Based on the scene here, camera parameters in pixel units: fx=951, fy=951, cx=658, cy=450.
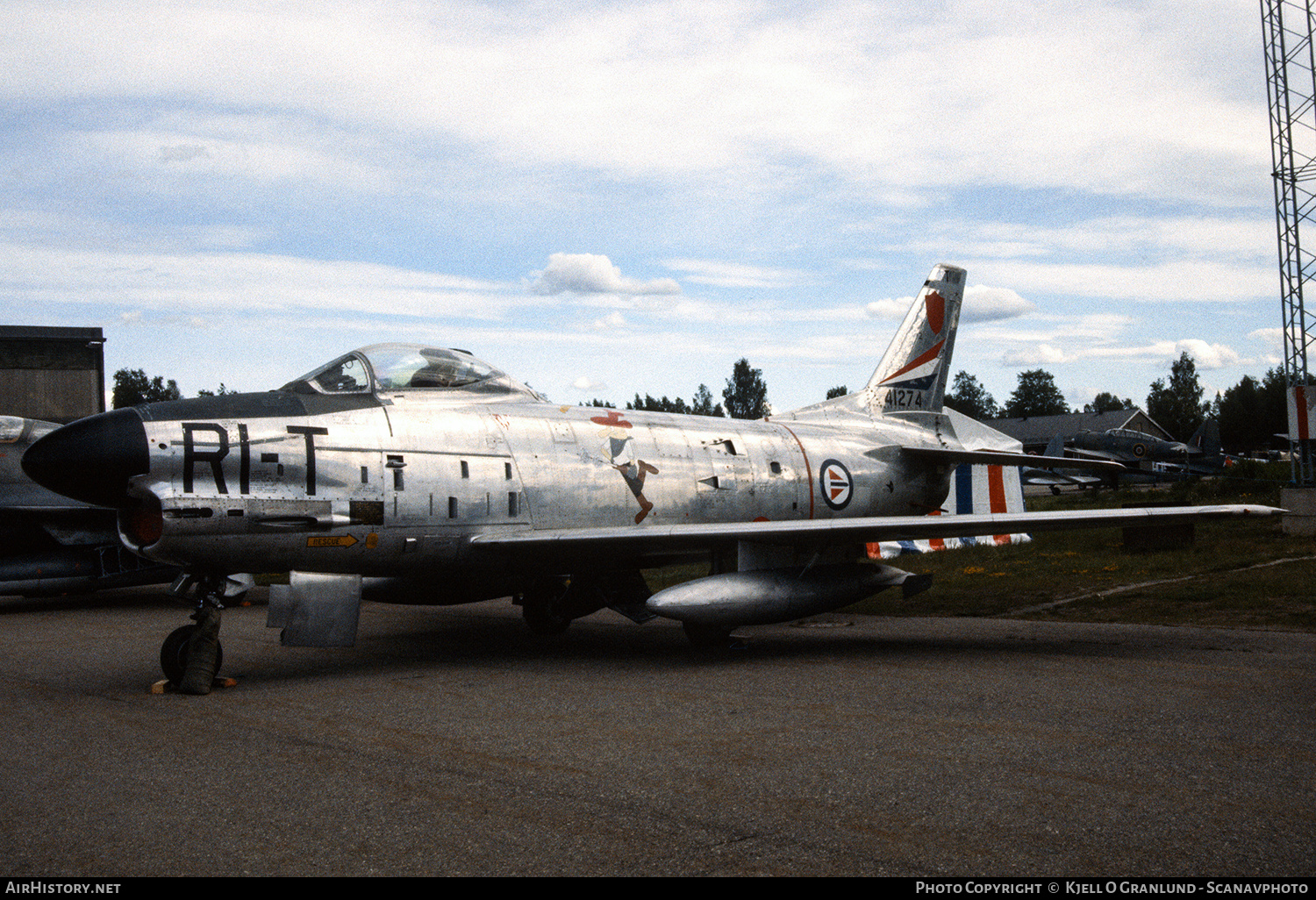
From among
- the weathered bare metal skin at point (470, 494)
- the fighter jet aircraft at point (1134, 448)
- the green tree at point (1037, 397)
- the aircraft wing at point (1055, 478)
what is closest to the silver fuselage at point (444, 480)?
the weathered bare metal skin at point (470, 494)

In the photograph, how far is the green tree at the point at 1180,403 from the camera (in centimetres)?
10536

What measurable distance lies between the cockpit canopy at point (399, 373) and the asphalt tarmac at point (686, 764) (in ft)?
8.36

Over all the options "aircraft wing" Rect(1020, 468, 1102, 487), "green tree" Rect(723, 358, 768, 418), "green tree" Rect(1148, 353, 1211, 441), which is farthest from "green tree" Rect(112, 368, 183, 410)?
"green tree" Rect(1148, 353, 1211, 441)

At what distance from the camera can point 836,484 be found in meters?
11.6

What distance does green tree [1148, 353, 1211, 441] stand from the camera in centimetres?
10536

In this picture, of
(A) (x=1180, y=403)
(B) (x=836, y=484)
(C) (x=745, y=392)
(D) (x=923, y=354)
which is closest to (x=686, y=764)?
(B) (x=836, y=484)

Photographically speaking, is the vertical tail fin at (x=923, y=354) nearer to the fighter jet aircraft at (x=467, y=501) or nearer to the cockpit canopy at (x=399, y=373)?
the fighter jet aircraft at (x=467, y=501)

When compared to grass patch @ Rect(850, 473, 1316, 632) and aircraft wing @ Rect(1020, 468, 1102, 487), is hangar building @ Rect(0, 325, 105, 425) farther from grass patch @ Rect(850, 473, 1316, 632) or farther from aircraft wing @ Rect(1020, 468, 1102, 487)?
aircraft wing @ Rect(1020, 468, 1102, 487)

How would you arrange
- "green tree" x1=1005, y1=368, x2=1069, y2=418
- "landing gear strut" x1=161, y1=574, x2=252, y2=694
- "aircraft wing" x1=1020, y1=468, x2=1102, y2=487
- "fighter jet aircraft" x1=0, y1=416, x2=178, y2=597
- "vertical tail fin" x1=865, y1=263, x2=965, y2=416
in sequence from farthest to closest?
"green tree" x1=1005, y1=368, x2=1069, y2=418, "aircraft wing" x1=1020, y1=468, x2=1102, y2=487, "fighter jet aircraft" x1=0, y1=416, x2=178, y2=597, "vertical tail fin" x1=865, y1=263, x2=965, y2=416, "landing gear strut" x1=161, y1=574, x2=252, y2=694

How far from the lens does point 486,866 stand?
350cm

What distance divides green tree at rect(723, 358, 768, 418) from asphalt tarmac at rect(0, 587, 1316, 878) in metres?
88.5

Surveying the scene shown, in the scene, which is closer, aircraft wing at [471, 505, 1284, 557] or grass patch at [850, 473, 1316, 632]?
aircraft wing at [471, 505, 1284, 557]

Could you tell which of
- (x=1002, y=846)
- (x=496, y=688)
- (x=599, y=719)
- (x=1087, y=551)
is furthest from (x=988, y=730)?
(x=1087, y=551)
